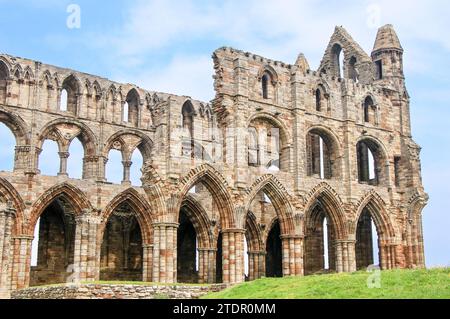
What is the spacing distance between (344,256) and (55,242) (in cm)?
1405

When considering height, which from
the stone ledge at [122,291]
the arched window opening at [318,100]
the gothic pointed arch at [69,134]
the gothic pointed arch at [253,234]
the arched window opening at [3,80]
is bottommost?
the stone ledge at [122,291]

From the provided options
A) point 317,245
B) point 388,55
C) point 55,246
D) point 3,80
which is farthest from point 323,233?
point 3,80

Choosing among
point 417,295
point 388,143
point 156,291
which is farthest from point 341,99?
point 417,295

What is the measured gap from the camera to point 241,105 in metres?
29.0

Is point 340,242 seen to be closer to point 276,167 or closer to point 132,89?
point 276,167

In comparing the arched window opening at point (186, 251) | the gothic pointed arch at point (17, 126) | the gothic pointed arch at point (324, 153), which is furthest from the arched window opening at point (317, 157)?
the gothic pointed arch at point (17, 126)

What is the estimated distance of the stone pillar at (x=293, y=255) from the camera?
97.2ft

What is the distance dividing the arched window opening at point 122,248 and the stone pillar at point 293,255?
29.6 feet

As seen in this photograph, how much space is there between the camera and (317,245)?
35.3 meters

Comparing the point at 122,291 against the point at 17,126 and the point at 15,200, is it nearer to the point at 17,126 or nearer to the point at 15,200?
the point at 15,200

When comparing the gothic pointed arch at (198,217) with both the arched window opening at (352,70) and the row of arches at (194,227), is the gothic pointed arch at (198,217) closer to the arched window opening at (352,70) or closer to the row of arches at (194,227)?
the row of arches at (194,227)

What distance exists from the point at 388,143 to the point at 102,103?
47.2ft

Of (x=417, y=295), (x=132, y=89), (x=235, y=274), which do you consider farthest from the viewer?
(x=132, y=89)

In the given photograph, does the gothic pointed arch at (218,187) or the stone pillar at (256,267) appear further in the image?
the stone pillar at (256,267)
